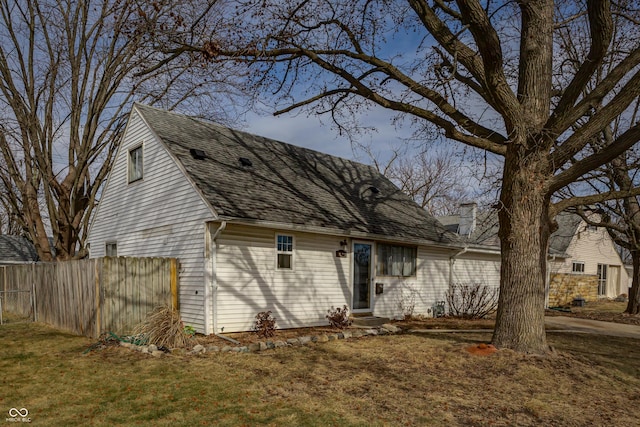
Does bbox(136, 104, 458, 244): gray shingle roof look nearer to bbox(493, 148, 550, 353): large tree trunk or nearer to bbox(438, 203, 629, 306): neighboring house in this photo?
bbox(438, 203, 629, 306): neighboring house

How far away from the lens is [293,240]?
11859mm

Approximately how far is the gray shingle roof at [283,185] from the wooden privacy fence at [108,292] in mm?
2270

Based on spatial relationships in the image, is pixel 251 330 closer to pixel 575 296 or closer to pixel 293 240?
pixel 293 240

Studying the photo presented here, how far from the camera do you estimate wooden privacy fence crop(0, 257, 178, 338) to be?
32.1 ft

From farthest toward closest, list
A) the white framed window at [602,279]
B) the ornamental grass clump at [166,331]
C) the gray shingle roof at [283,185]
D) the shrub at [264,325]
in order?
the white framed window at [602,279] → the gray shingle roof at [283,185] → the shrub at [264,325] → the ornamental grass clump at [166,331]

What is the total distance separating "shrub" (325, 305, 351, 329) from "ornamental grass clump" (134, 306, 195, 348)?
395cm

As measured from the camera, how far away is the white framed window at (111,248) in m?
14.7

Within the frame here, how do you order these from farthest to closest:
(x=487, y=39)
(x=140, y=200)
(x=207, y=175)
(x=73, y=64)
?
(x=73, y=64) < (x=140, y=200) < (x=207, y=175) < (x=487, y=39)

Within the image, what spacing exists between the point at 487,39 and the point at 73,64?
601 inches

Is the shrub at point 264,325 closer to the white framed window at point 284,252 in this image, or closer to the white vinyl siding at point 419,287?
the white framed window at point 284,252

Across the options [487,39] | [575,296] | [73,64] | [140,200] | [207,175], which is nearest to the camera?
[487,39]

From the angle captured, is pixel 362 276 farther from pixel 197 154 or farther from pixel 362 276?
pixel 197 154

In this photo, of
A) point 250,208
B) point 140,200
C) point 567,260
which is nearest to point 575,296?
point 567,260
